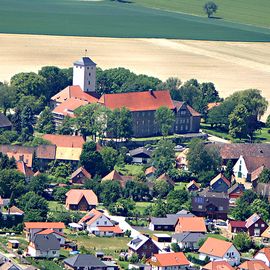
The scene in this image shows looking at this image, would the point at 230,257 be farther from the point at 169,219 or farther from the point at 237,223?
the point at 169,219

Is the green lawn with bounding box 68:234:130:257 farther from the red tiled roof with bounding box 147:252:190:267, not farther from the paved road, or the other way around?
the red tiled roof with bounding box 147:252:190:267

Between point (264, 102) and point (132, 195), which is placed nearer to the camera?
point (132, 195)

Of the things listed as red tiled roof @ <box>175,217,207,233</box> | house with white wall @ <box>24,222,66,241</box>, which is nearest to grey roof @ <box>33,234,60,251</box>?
house with white wall @ <box>24,222,66,241</box>

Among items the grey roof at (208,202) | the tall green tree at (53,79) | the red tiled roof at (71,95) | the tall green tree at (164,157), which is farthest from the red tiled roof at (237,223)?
the tall green tree at (53,79)

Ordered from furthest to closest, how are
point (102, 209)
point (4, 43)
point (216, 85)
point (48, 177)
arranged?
point (4, 43) < point (216, 85) < point (48, 177) < point (102, 209)

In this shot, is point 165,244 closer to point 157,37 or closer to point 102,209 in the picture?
point 102,209

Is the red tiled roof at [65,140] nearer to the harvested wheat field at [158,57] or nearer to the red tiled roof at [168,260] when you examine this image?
the harvested wheat field at [158,57]

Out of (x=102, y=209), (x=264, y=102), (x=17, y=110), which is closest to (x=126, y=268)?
(x=102, y=209)
